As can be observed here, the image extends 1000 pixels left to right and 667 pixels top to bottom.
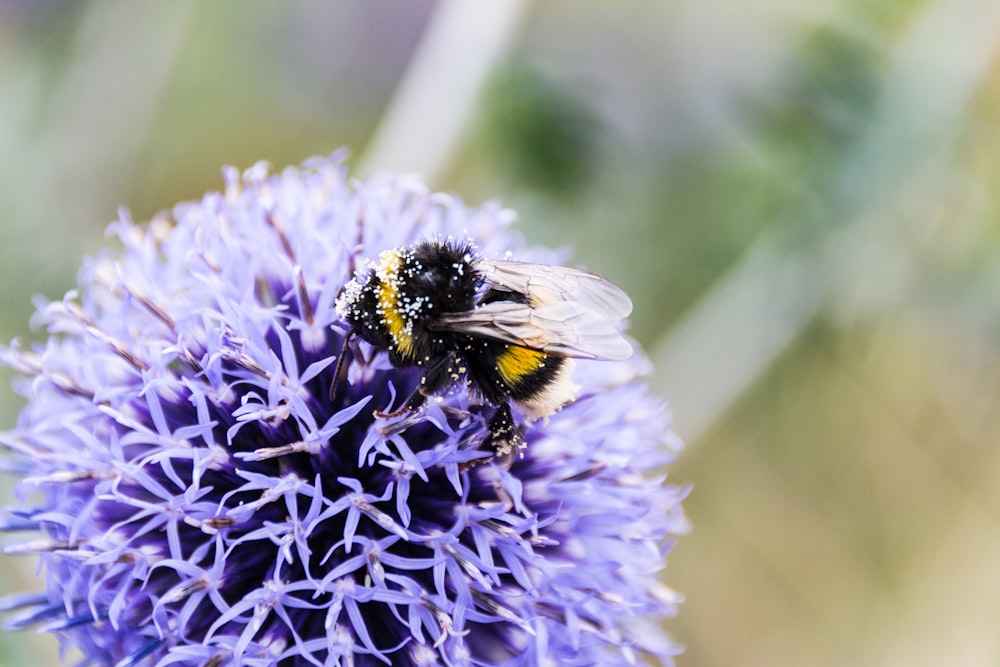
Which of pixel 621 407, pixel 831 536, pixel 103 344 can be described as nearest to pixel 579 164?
pixel 621 407

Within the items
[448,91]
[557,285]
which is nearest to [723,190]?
[448,91]

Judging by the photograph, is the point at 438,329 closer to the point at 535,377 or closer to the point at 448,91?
the point at 535,377

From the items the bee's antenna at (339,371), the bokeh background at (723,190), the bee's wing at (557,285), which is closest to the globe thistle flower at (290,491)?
the bee's antenna at (339,371)

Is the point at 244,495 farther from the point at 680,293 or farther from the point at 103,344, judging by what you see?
the point at 680,293

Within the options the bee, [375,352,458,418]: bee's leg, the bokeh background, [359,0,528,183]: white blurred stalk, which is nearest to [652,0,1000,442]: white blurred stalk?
the bokeh background

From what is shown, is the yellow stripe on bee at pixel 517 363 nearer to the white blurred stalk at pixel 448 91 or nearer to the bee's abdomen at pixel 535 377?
the bee's abdomen at pixel 535 377

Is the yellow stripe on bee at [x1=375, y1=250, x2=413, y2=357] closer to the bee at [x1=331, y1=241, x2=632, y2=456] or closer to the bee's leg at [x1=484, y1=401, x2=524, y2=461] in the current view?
the bee at [x1=331, y1=241, x2=632, y2=456]
